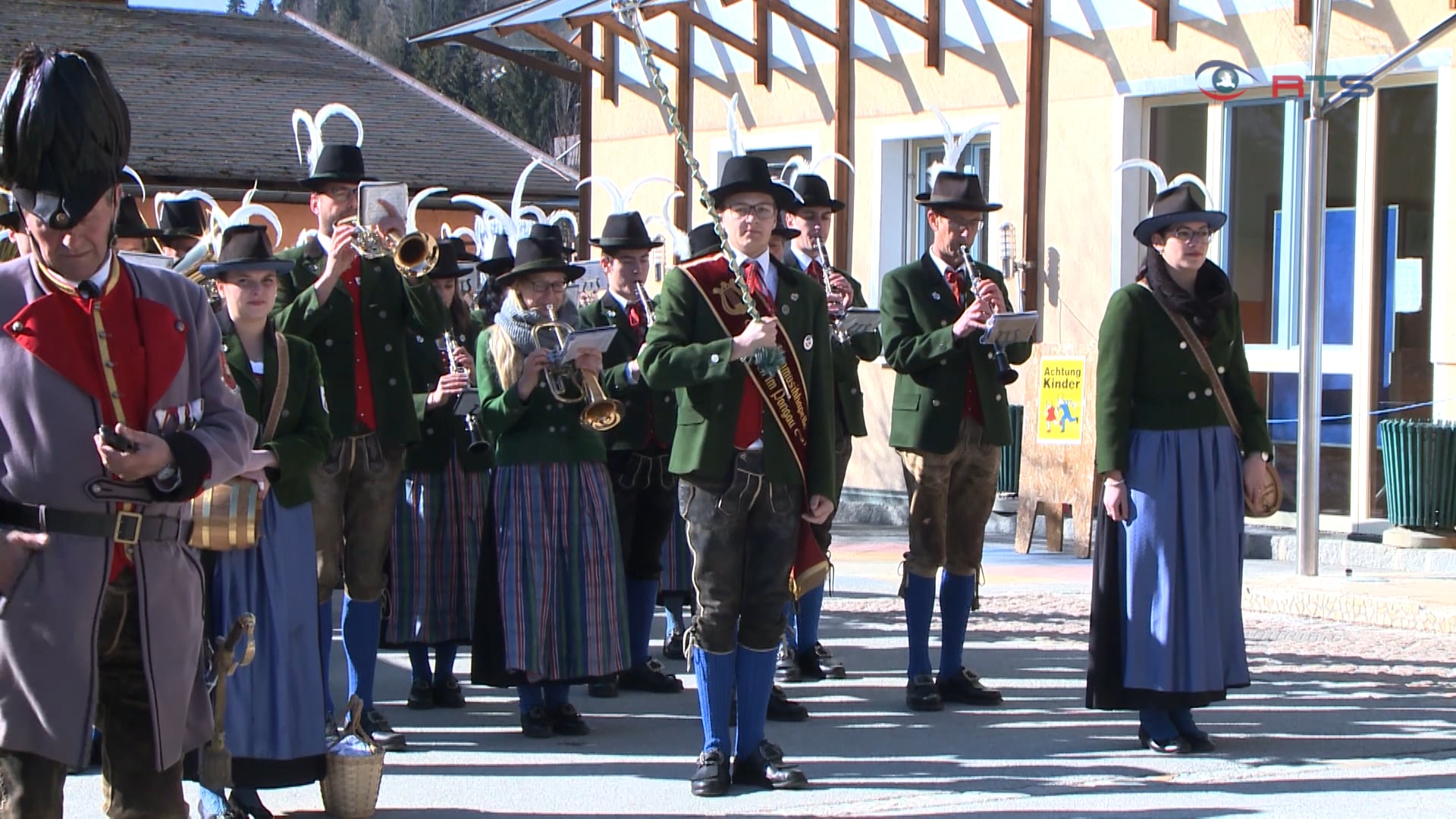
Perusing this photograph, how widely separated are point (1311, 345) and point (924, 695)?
13.5 feet

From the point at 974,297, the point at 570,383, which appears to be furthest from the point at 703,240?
the point at 570,383

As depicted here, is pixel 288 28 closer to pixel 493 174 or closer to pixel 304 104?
pixel 304 104

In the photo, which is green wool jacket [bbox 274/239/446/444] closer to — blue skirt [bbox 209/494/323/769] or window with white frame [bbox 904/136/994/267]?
blue skirt [bbox 209/494/323/769]

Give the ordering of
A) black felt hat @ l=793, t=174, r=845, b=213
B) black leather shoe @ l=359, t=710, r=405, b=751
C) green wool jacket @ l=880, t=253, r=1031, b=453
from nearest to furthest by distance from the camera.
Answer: black leather shoe @ l=359, t=710, r=405, b=751 → green wool jacket @ l=880, t=253, r=1031, b=453 → black felt hat @ l=793, t=174, r=845, b=213

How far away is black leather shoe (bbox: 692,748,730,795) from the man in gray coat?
239cm

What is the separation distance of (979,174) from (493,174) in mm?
15800

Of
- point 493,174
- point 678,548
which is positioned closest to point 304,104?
point 493,174

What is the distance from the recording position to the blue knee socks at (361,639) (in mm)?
6824

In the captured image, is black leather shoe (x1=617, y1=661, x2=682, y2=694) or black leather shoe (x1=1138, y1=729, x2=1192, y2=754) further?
black leather shoe (x1=617, y1=661, x2=682, y2=694)

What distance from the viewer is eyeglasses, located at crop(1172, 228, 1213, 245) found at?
6.72 m

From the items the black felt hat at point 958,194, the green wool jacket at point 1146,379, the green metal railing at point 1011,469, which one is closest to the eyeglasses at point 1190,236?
the green wool jacket at point 1146,379

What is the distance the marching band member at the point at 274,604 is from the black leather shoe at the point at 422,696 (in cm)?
194

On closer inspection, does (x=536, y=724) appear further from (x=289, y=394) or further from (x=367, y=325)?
(x=289, y=394)

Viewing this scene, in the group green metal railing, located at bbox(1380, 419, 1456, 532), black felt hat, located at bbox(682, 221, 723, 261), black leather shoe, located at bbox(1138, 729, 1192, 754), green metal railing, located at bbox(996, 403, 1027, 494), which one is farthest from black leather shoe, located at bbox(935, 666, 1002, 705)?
green metal railing, located at bbox(996, 403, 1027, 494)
